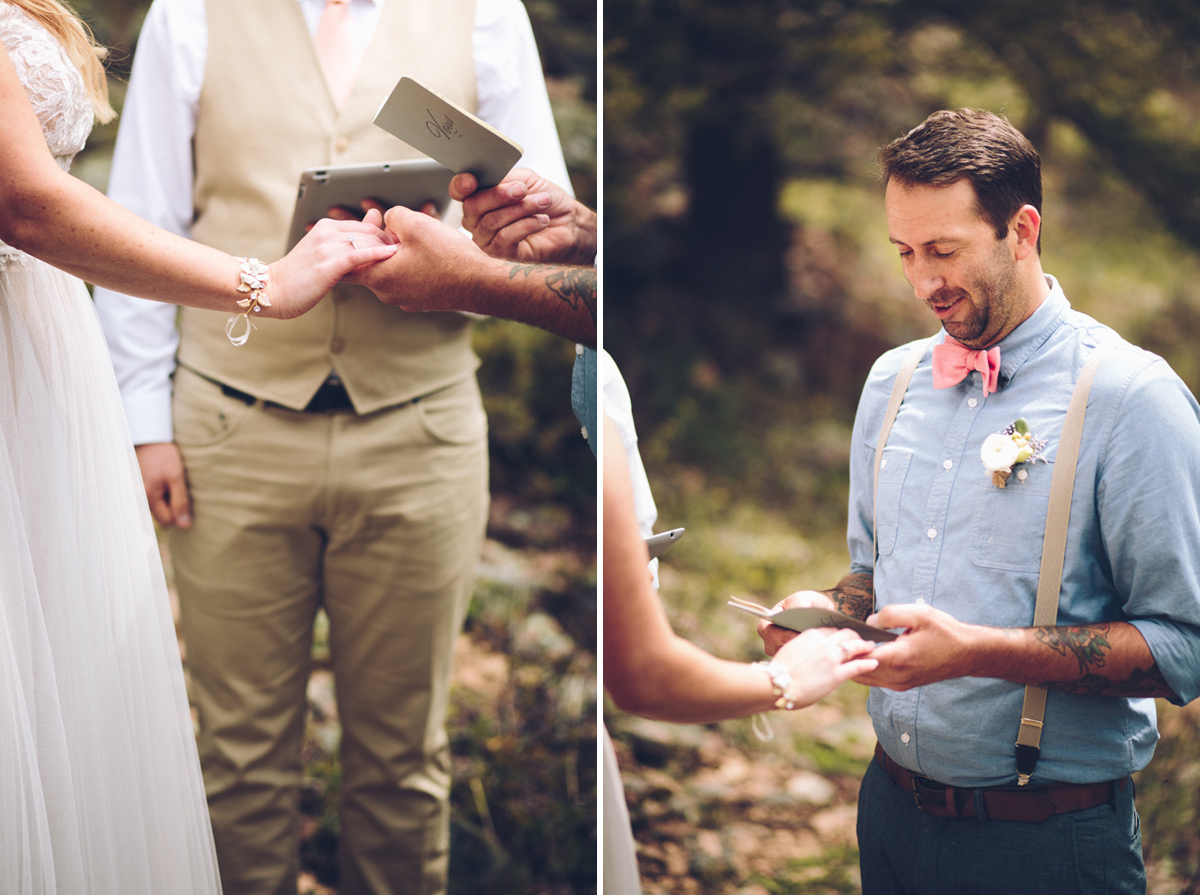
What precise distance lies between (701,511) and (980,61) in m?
2.06

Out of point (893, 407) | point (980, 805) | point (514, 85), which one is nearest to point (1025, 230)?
point (893, 407)

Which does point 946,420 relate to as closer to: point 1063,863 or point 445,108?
point 1063,863

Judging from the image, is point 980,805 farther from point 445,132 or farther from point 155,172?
point 155,172

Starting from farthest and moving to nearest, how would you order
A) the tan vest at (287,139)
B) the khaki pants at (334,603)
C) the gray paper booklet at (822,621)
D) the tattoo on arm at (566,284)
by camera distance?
the khaki pants at (334,603) < the tan vest at (287,139) < the tattoo on arm at (566,284) < the gray paper booklet at (822,621)

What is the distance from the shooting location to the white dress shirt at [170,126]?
1643 millimetres

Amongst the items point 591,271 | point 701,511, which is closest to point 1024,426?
point 591,271

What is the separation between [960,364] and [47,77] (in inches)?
52.9

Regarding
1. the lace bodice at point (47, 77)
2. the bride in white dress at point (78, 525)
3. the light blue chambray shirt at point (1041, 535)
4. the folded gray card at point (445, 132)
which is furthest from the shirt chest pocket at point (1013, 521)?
the lace bodice at point (47, 77)

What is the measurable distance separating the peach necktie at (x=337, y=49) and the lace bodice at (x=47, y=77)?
15.8 inches

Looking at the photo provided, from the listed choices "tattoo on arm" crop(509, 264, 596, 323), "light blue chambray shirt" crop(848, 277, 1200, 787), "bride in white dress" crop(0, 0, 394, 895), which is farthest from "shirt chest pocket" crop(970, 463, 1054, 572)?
"bride in white dress" crop(0, 0, 394, 895)

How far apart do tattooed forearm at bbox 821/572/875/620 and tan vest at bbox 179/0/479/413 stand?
907mm

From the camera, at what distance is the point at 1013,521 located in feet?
4.04

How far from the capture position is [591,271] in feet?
5.06

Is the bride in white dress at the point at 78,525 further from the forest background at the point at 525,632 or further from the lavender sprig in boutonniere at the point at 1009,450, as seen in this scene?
the lavender sprig in boutonniere at the point at 1009,450
